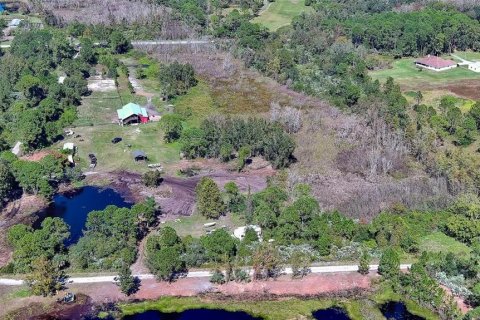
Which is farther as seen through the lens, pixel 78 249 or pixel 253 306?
pixel 78 249

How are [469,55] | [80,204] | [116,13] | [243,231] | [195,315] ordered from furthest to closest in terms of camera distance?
[116,13] → [469,55] → [80,204] → [243,231] → [195,315]

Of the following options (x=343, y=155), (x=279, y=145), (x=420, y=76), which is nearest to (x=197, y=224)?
(x=279, y=145)

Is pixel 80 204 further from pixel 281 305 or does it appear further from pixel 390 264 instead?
pixel 390 264

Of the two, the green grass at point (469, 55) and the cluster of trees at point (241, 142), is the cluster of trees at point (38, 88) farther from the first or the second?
the green grass at point (469, 55)

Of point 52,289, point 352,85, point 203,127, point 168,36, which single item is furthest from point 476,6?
point 52,289

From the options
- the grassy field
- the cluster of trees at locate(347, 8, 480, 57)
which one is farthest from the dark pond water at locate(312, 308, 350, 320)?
the cluster of trees at locate(347, 8, 480, 57)

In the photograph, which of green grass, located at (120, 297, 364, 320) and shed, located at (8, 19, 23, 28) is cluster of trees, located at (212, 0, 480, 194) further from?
shed, located at (8, 19, 23, 28)

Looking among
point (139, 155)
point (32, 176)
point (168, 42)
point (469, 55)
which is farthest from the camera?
point (168, 42)
